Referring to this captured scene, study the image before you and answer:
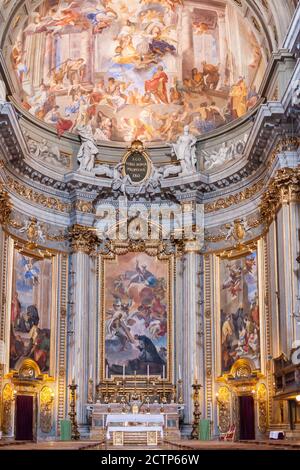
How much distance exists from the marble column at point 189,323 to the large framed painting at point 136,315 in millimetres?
667

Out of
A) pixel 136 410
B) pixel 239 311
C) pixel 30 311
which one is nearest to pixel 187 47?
pixel 239 311

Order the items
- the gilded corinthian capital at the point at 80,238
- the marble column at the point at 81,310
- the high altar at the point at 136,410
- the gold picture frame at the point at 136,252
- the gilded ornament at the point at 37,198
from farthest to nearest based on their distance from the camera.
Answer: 1. the gilded corinthian capital at the point at 80,238
2. the gold picture frame at the point at 136,252
3. the marble column at the point at 81,310
4. the gilded ornament at the point at 37,198
5. the high altar at the point at 136,410

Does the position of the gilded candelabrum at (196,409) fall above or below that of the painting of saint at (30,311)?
below

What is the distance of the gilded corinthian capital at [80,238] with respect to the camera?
28.2 metres

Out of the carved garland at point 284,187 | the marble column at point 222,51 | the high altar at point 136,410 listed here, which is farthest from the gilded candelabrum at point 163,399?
the marble column at point 222,51

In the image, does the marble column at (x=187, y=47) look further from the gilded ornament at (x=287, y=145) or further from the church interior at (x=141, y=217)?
the gilded ornament at (x=287, y=145)

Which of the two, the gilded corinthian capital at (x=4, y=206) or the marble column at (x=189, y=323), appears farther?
the marble column at (x=189, y=323)

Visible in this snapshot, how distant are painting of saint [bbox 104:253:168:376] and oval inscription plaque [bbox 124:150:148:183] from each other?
303 centimetres

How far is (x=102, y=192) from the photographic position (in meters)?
29.0

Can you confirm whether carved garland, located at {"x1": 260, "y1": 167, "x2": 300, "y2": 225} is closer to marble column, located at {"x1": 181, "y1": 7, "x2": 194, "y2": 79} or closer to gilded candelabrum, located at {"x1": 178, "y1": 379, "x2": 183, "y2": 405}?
gilded candelabrum, located at {"x1": 178, "y1": 379, "x2": 183, "y2": 405}

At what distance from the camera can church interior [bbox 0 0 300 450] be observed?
83.0 ft

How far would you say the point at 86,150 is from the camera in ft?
95.1

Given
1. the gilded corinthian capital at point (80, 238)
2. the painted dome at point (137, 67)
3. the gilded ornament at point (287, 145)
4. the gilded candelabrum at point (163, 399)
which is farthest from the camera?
the painted dome at point (137, 67)

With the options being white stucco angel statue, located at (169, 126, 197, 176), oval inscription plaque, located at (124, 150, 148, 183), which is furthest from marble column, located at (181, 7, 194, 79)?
oval inscription plaque, located at (124, 150, 148, 183)
